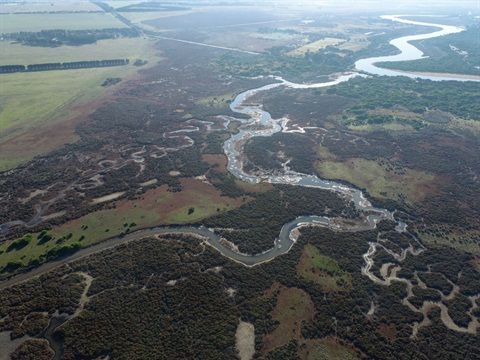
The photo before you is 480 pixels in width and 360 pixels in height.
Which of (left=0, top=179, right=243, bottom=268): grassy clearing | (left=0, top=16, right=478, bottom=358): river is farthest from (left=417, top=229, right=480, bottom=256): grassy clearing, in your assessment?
(left=0, top=179, right=243, bottom=268): grassy clearing

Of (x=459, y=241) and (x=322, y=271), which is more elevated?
(x=459, y=241)

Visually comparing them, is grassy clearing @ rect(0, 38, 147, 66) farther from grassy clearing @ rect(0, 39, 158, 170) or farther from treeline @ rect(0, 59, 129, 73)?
treeline @ rect(0, 59, 129, 73)

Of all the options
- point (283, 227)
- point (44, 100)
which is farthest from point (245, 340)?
point (44, 100)

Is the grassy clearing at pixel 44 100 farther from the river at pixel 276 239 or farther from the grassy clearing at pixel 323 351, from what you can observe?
the grassy clearing at pixel 323 351

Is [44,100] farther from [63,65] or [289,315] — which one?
[289,315]

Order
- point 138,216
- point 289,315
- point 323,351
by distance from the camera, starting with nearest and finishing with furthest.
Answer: point 323,351 < point 289,315 < point 138,216

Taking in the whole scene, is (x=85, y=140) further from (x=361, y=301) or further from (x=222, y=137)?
(x=361, y=301)
